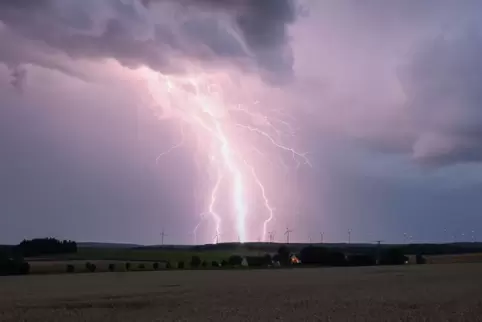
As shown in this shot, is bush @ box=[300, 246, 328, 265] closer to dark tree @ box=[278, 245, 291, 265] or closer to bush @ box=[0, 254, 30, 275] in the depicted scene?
dark tree @ box=[278, 245, 291, 265]

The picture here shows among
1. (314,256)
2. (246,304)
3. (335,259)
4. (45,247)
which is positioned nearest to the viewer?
(246,304)

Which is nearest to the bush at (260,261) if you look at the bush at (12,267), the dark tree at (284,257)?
the dark tree at (284,257)

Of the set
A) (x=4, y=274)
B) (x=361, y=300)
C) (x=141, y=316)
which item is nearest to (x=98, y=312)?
(x=141, y=316)

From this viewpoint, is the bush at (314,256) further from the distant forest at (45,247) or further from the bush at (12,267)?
the distant forest at (45,247)

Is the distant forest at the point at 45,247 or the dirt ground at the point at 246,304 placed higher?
the distant forest at the point at 45,247

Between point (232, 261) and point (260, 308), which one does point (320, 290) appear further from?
point (232, 261)

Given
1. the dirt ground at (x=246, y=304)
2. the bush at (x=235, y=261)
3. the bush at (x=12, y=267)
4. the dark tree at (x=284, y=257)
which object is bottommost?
the dirt ground at (x=246, y=304)

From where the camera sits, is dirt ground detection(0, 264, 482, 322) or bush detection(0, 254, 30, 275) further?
bush detection(0, 254, 30, 275)

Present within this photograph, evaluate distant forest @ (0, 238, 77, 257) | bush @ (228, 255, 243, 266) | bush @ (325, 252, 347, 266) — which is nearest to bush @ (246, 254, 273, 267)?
bush @ (228, 255, 243, 266)

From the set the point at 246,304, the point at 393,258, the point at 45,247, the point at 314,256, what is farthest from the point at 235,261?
the point at 246,304

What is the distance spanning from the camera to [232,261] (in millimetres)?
130875

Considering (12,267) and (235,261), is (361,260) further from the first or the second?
(12,267)

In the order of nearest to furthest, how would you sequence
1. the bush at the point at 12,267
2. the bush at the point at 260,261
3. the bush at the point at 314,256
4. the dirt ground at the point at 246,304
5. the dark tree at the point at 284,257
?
the dirt ground at the point at 246,304 < the bush at the point at 12,267 < the bush at the point at 260,261 < the bush at the point at 314,256 < the dark tree at the point at 284,257

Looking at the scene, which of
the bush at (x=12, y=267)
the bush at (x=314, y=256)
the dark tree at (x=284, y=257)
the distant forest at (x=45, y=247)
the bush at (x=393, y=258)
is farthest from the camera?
the distant forest at (x=45, y=247)
